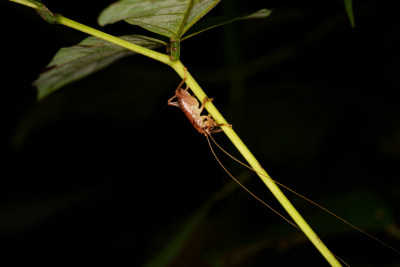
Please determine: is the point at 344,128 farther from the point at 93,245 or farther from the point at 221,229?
the point at 93,245

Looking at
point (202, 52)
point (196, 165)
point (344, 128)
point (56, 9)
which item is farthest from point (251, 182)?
point (56, 9)

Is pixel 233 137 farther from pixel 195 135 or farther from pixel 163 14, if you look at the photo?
pixel 195 135

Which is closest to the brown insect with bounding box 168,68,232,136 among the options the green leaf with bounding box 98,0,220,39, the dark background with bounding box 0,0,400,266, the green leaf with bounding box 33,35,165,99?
the green leaf with bounding box 33,35,165,99

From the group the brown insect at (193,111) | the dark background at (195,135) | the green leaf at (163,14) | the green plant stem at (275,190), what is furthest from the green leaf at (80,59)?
the dark background at (195,135)

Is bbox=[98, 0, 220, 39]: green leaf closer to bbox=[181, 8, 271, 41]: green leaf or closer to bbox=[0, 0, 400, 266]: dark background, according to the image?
bbox=[181, 8, 271, 41]: green leaf

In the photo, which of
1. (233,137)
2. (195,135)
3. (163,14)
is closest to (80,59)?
(163,14)

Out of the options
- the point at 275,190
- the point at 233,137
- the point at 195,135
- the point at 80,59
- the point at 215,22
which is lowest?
the point at 195,135

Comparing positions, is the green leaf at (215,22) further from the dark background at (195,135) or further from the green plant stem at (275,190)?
the dark background at (195,135)
